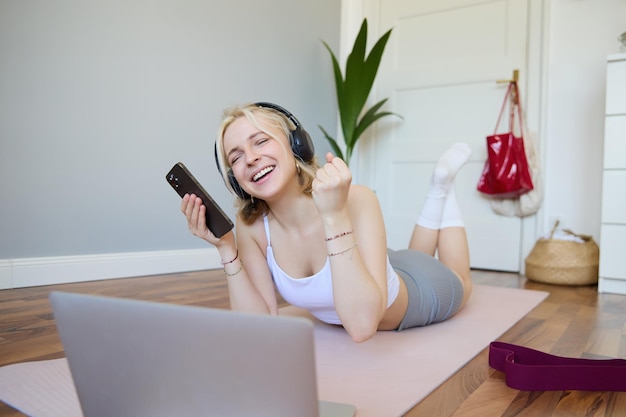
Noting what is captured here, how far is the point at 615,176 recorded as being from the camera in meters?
2.45

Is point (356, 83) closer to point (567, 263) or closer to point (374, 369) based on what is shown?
point (567, 263)

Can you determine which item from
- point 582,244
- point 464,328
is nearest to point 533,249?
point 582,244

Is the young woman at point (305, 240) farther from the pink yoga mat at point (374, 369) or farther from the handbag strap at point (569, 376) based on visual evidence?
the handbag strap at point (569, 376)

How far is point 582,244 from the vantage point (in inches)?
109

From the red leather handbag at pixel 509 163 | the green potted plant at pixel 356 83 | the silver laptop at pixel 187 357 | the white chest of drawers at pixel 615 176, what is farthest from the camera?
the green potted plant at pixel 356 83

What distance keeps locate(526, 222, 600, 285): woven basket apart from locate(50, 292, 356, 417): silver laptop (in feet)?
8.41

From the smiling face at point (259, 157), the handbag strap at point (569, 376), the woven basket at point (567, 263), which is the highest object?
the smiling face at point (259, 157)

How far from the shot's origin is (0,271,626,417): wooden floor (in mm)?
995

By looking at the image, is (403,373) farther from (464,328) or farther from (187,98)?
(187,98)

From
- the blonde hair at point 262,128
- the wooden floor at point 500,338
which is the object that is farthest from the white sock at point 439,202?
the blonde hair at point 262,128

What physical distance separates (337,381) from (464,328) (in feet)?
2.18

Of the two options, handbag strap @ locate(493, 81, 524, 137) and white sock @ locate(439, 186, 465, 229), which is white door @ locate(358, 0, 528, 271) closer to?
handbag strap @ locate(493, 81, 524, 137)

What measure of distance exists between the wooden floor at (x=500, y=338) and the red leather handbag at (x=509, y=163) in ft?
1.86

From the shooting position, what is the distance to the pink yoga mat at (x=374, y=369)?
0.97 m
